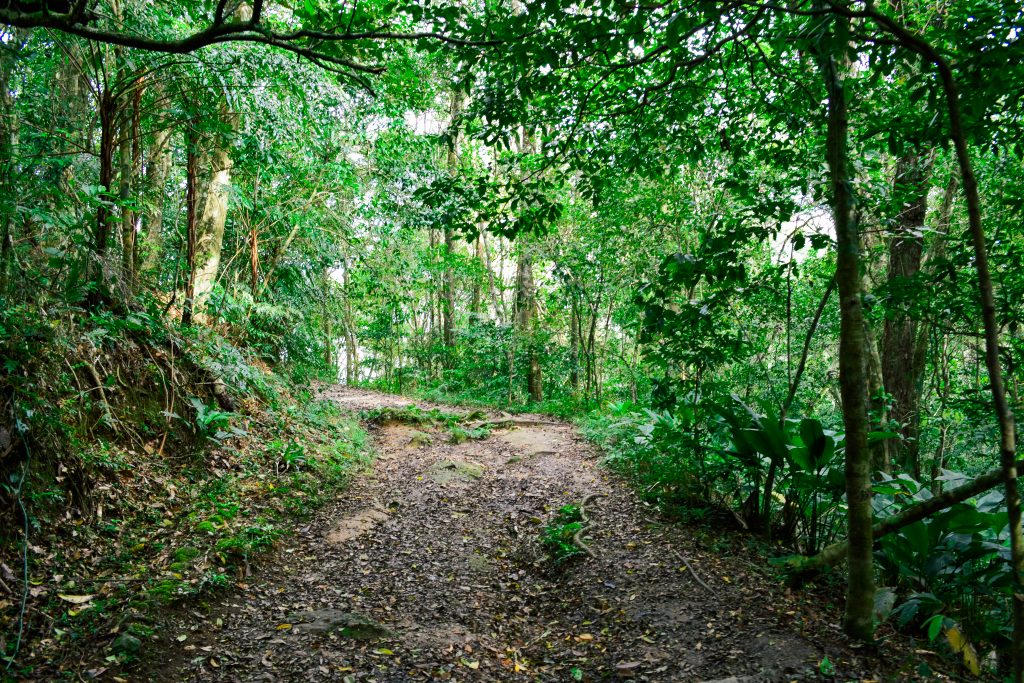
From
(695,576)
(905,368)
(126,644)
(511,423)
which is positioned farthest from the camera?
(511,423)

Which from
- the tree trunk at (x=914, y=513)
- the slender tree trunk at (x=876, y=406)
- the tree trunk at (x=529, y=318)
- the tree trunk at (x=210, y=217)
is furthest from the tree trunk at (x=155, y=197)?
the slender tree trunk at (x=876, y=406)

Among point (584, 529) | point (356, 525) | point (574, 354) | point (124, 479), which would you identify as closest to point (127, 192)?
point (124, 479)

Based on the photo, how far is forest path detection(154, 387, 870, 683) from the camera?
357 cm

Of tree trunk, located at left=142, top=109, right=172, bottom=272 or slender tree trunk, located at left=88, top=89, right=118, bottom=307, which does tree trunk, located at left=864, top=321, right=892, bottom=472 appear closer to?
slender tree trunk, located at left=88, top=89, right=118, bottom=307

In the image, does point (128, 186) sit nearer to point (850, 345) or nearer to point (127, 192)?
point (127, 192)

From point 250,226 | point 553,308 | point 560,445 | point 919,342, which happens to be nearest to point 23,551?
point 250,226

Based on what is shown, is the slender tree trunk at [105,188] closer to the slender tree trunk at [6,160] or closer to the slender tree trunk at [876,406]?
the slender tree trunk at [6,160]

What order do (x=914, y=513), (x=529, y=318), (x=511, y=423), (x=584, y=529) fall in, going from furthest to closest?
1. (x=529, y=318)
2. (x=511, y=423)
3. (x=584, y=529)
4. (x=914, y=513)

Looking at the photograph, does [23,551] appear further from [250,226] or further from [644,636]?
[250,226]

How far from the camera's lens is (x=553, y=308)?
55.2 ft

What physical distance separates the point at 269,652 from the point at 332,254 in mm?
8648

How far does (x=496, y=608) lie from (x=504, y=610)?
0.07 m

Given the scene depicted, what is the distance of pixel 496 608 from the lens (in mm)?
4664

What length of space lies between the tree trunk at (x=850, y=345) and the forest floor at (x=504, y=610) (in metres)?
0.70
